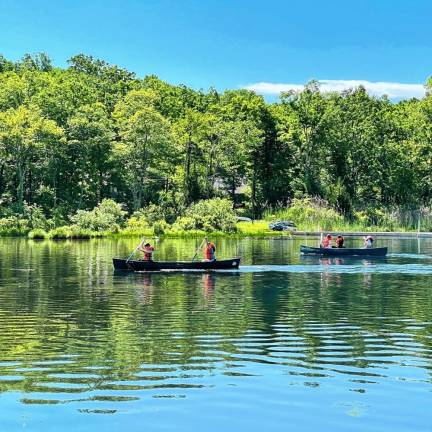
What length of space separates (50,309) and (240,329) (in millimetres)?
7945

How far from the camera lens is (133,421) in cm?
1175

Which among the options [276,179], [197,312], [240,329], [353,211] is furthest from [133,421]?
[276,179]

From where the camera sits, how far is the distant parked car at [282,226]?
84.6m

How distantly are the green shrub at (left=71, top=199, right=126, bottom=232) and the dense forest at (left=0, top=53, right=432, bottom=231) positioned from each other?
6605mm

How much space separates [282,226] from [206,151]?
1952cm

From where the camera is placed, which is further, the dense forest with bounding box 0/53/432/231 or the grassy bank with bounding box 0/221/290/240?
the dense forest with bounding box 0/53/432/231

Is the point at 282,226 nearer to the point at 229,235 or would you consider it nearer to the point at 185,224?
the point at 229,235

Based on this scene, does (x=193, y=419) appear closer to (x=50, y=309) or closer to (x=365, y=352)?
(x=365, y=352)

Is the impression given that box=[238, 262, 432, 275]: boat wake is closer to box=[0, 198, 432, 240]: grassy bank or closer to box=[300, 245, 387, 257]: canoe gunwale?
box=[300, 245, 387, 257]: canoe gunwale

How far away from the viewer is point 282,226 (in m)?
84.9

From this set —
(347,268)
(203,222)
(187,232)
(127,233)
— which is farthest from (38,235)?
(347,268)

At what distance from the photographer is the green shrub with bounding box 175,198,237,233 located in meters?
81.2

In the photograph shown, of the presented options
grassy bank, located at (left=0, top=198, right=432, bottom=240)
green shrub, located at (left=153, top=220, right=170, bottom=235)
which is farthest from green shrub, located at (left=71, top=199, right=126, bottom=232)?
green shrub, located at (left=153, top=220, right=170, bottom=235)

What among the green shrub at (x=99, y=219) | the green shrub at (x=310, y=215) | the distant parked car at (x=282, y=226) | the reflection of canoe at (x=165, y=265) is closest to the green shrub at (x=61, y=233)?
the green shrub at (x=99, y=219)
